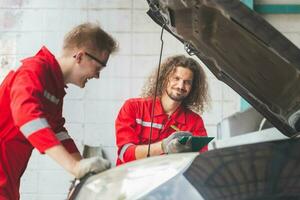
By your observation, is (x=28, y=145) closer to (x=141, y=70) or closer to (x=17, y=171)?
(x=17, y=171)

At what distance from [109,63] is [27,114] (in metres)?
2.58

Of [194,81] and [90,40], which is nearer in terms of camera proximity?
[90,40]

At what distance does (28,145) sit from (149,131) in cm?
81

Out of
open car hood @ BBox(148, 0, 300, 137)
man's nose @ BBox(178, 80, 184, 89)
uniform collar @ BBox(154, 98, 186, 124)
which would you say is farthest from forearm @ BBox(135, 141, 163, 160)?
open car hood @ BBox(148, 0, 300, 137)

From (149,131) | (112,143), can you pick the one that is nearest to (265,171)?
(149,131)

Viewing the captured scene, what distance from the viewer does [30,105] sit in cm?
189

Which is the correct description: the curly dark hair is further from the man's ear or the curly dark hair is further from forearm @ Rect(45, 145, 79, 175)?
forearm @ Rect(45, 145, 79, 175)

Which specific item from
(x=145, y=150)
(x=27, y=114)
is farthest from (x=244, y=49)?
(x=145, y=150)

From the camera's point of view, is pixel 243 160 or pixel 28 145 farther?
pixel 28 145

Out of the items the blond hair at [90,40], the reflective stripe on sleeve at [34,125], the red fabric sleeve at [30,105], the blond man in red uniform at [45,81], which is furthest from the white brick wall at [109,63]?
the reflective stripe on sleeve at [34,125]

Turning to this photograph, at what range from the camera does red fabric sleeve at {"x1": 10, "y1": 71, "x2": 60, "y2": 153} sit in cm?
184

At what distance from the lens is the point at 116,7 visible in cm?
447

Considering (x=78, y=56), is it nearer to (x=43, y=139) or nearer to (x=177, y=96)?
(x=43, y=139)

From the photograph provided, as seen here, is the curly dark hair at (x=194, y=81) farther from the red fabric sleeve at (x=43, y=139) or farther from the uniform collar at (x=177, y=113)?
the red fabric sleeve at (x=43, y=139)
